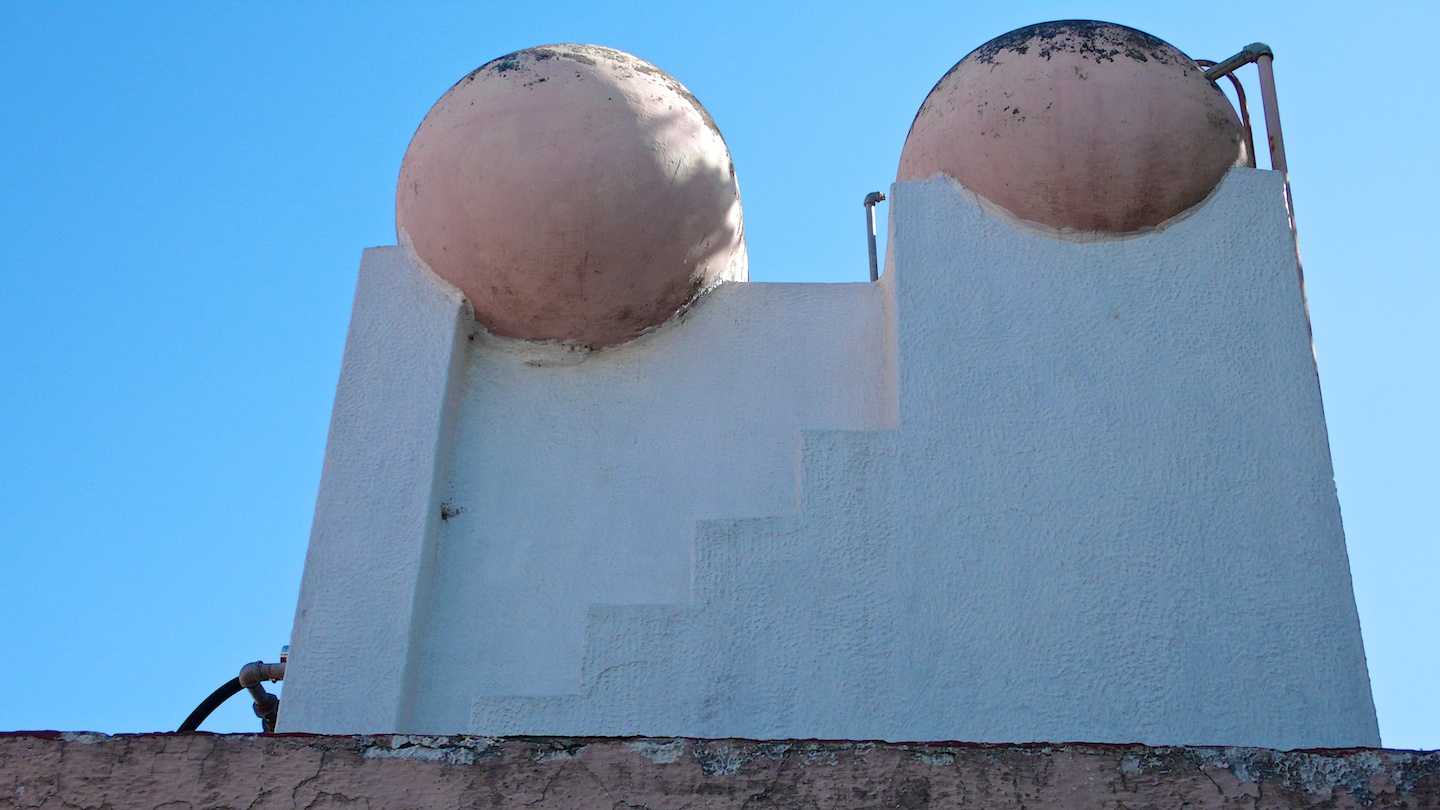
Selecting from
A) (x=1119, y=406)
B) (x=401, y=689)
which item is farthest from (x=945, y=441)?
(x=401, y=689)

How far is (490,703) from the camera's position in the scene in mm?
5309

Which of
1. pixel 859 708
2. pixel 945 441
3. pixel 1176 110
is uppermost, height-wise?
pixel 1176 110

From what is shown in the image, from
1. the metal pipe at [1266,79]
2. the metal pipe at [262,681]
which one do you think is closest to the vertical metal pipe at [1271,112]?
the metal pipe at [1266,79]

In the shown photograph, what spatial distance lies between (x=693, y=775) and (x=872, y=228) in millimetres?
4623

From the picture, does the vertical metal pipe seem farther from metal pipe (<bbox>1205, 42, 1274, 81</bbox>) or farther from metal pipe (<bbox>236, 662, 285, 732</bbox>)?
metal pipe (<bbox>236, 662, 285, 732</bbox>)

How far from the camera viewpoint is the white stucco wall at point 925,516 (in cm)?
504

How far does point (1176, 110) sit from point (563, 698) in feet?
10.6

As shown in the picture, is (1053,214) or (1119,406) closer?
(1119,406)

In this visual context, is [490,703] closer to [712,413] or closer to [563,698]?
[563,698]

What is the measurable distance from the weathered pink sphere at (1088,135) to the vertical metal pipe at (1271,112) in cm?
25

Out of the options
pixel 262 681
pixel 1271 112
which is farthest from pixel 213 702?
pixel 1271 112

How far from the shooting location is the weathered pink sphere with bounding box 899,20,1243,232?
589cm

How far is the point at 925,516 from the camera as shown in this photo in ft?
17.4

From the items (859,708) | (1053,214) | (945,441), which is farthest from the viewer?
(1053,214)
